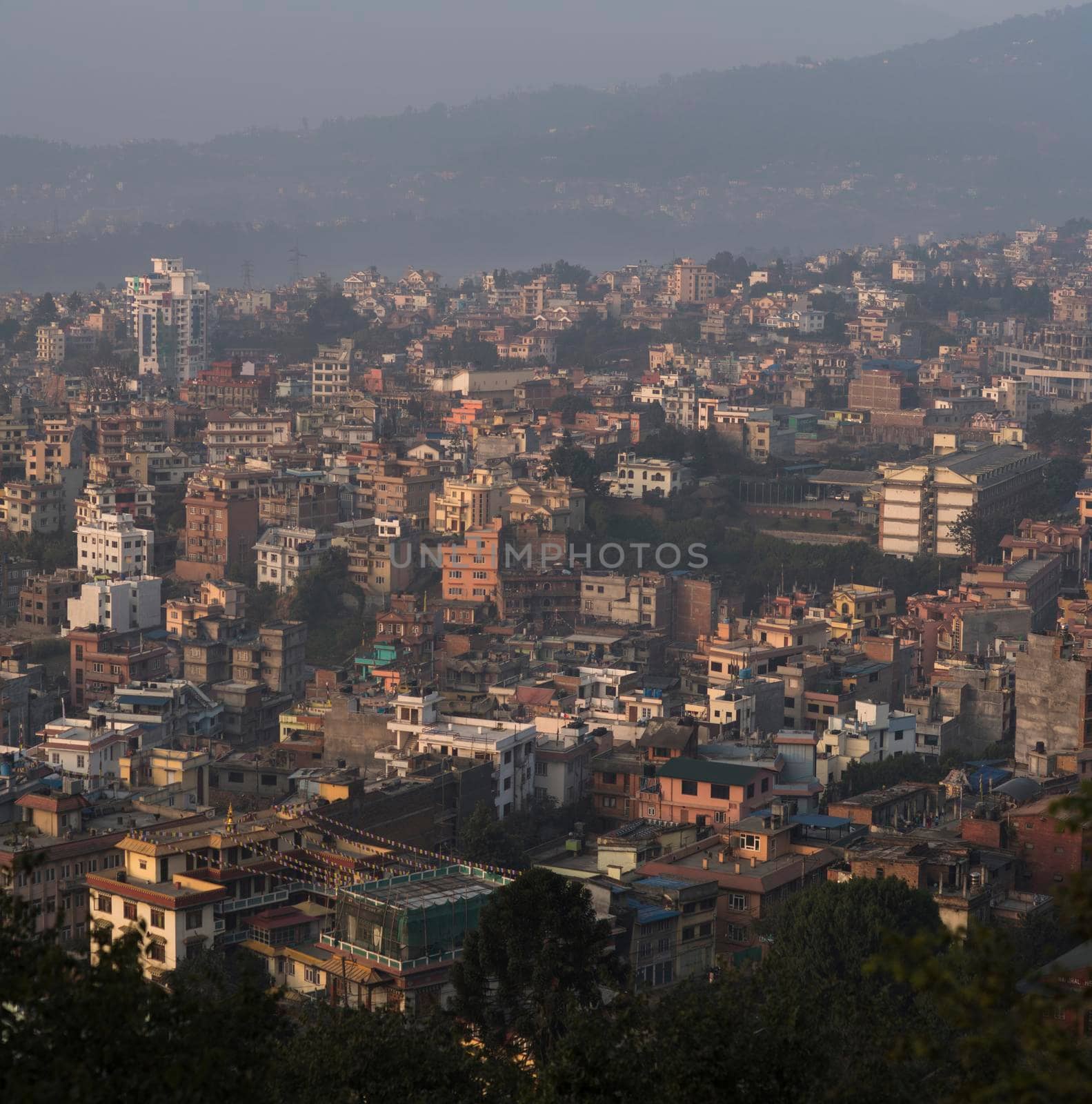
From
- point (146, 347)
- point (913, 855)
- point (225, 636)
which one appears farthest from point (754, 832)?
point (146, 347)

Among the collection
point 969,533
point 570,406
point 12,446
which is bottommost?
point 969,533

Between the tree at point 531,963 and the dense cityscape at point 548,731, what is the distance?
0.08 ft

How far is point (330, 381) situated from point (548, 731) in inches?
929

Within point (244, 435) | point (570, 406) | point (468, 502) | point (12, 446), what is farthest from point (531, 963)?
point (570, 406)

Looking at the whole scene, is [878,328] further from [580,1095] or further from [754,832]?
[580,1095]

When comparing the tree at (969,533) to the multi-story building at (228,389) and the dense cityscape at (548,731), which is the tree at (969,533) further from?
the multi-story building at (228,389)

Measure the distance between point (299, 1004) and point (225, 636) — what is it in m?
11.9

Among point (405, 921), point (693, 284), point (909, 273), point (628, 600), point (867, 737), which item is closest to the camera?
point (405, 921)

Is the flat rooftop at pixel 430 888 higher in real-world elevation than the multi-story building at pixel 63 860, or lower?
higher

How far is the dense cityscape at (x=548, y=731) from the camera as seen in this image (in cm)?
784

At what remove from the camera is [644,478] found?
31.3 m

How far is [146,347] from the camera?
4878 cm

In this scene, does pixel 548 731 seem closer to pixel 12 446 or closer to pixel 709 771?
pixel 709 771

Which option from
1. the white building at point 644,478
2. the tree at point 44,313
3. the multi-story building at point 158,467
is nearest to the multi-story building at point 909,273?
the tree at point 44,313
